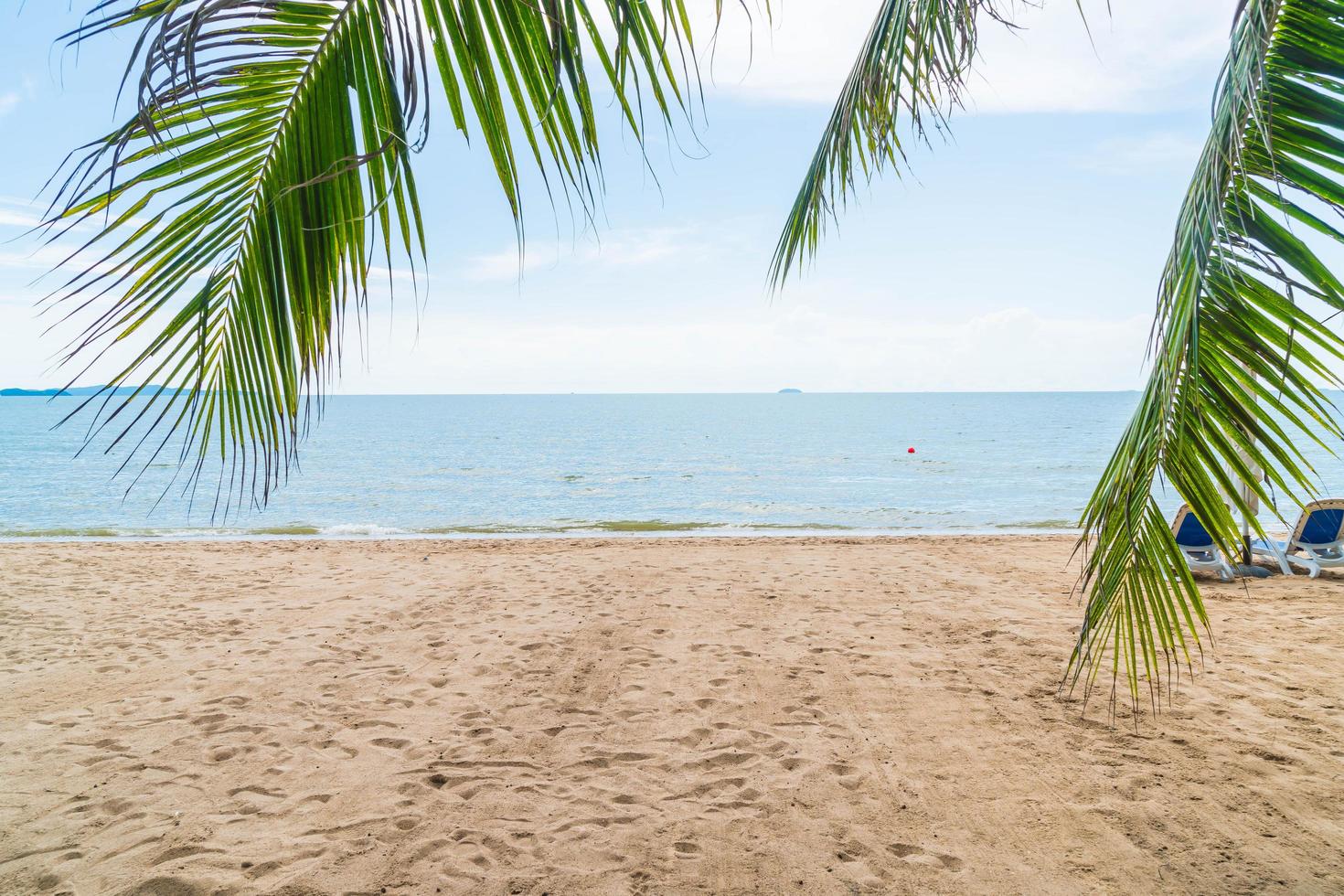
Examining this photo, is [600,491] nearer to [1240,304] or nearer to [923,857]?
[923,857]

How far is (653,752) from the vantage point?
410 cm

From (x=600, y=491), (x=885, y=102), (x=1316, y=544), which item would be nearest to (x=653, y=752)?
(x=885, y=102)

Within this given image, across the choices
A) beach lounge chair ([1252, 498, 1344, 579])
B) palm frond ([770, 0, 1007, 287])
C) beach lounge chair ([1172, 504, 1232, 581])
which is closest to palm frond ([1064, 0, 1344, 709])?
palm frond ([770, 0, 1007, 287])

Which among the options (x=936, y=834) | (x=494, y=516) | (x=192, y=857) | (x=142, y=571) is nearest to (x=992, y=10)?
(x=936, y=834)

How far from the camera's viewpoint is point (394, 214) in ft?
3.40

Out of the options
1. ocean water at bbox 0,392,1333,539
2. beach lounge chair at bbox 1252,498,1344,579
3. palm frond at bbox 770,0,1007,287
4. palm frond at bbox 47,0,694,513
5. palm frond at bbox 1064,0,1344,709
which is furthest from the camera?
ocean water at bbox 0,392,1333,539

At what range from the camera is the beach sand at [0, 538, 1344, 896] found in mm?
3094

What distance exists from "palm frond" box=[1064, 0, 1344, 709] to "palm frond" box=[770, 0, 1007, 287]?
68 cm

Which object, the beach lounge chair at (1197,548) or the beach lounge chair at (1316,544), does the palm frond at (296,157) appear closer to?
the beach lounge chair at (1197,548)

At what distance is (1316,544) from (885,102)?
28.5 ft

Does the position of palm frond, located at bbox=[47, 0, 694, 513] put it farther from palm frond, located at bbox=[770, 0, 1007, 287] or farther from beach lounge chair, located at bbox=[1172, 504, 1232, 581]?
beach lounge chair, located at bbox=[1172, 504, 1232, 581]

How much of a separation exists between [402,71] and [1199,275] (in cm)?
169

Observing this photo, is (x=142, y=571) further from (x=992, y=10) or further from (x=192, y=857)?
(x=992, y=10)

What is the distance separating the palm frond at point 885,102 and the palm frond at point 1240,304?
2.21 ft
